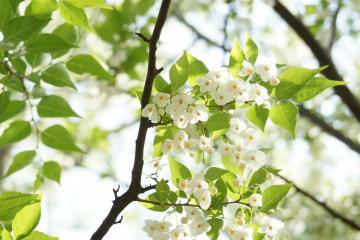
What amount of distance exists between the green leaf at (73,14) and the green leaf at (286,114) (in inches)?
25.7

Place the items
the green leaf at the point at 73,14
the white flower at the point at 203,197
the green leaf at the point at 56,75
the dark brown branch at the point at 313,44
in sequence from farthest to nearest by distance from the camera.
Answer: the dark brown branch at the point at 313,44
the green leaf at the point at 56,75
the green leaf at the point at 73,14
the white flower at the point at 203,197

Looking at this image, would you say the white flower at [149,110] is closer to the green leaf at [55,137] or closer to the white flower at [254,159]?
the white flower at [254,159]

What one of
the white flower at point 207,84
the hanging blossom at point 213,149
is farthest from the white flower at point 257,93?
the white flower at point 207,84

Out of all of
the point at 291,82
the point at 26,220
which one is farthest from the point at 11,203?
the point at 291,82

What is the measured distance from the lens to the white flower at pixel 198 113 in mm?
1261

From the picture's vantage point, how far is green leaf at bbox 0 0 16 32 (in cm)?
149

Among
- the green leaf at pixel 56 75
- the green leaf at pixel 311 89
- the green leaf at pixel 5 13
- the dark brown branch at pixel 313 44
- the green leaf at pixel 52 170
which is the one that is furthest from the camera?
the dark brown branch at pixel 313 44

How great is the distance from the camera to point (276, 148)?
561cm

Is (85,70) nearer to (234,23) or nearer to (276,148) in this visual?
(234,23)

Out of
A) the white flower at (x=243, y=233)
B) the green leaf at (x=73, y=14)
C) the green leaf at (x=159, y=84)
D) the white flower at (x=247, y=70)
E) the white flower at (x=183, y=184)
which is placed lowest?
the white flower at (x=243, y=233)

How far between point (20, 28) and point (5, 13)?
78 millimetres

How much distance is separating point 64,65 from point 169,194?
80 centimetres

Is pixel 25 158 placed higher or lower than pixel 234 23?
lower

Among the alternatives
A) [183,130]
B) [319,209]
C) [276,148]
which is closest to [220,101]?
[183,130]
